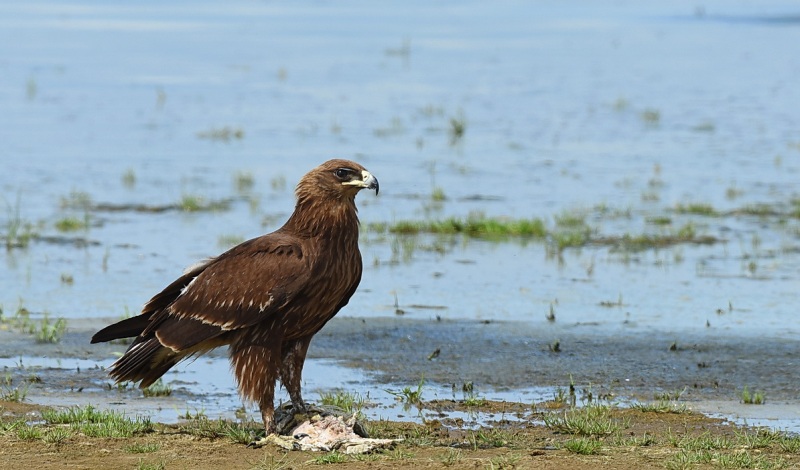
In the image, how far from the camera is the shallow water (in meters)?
11.2

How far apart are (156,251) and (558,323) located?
3812mm

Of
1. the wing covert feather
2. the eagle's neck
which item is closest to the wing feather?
the wing covert feather

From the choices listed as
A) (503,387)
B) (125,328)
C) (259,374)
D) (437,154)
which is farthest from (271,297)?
(437,154)

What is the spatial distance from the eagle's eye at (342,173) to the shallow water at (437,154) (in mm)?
2127

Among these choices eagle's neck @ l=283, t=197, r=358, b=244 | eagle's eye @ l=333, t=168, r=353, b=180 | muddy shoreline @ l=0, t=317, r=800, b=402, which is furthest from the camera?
muddy shoreline @ l=0, t=317, r=800, b=402

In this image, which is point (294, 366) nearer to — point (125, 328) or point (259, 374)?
point (259, 374)

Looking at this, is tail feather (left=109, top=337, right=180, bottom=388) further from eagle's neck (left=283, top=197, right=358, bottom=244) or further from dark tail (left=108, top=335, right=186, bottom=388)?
eagle's neck (left=283, top=197, right=358, bottom=244)

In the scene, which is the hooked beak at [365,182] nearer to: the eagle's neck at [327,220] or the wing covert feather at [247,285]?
the eagle's neck at [327,220]

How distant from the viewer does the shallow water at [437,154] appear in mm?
11227

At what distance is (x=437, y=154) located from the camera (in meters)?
18.0

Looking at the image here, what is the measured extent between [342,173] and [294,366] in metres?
0.96

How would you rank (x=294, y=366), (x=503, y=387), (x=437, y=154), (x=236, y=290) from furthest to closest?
(x=437, y=154) < (x=503, y=387) < (x=294, y=366) < (x=236, y=290)

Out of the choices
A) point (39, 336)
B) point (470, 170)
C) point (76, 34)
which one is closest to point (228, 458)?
point (39, 336)

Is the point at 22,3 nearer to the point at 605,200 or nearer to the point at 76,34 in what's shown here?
the point at 76,34
